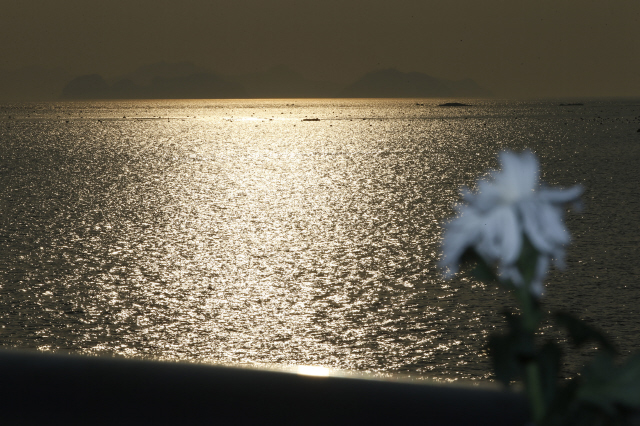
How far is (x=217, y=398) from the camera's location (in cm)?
254

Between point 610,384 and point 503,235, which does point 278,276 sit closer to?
point 610,384

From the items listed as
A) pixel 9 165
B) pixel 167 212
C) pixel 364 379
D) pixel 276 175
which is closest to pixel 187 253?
→ pixel 167 212

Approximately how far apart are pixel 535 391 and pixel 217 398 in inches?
68.3

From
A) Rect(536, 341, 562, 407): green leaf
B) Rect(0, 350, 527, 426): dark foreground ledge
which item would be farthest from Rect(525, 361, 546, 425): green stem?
Rect(0, 350, 527, 426): dark foreground ledge

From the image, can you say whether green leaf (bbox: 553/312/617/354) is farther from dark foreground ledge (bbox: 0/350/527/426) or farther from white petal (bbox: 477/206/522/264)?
dark foreground ledge (bbox: 0/350/527/426)

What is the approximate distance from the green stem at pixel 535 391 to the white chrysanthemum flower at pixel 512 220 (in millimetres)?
150

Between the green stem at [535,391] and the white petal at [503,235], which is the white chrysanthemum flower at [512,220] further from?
the green stem at [535,391]

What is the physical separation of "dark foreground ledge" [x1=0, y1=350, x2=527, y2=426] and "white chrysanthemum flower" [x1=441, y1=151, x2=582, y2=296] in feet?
5.06

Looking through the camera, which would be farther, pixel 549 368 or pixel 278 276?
pixel 278 276

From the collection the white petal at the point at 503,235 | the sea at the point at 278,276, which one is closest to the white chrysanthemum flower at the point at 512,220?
the white petal at the point at 503,235

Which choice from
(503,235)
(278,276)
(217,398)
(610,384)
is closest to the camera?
(503,235)

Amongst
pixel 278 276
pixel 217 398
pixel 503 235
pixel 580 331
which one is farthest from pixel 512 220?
pixel 278 276

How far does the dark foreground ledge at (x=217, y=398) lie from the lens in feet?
7.85

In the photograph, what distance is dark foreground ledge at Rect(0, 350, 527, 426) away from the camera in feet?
7.85
